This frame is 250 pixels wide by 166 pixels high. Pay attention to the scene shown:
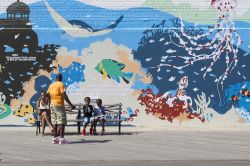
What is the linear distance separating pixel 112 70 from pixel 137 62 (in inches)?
36.1

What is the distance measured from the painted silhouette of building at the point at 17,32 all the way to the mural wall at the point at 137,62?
0.12 feet

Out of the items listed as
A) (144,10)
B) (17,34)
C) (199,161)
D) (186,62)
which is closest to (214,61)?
(186,62)

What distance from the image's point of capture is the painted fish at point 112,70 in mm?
21859

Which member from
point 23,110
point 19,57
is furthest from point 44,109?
point 19,57

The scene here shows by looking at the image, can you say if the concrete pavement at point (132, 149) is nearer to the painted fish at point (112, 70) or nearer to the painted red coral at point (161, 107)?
the painted red coral at point (161, 107)

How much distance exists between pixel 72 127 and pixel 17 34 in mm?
3836

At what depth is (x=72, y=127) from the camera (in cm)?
2144

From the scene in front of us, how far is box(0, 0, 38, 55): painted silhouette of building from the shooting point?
72.0 feet

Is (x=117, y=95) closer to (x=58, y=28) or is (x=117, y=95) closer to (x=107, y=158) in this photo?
(x=58, y=28)

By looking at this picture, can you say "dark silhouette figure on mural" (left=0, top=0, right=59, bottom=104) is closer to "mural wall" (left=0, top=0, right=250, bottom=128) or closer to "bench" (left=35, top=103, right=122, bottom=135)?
"mural wall" (left=0, top=0, right=250, bottom=128)

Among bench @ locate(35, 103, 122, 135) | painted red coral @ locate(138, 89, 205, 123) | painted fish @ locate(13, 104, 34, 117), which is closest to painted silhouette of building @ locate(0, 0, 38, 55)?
painted fish @ locate(13, 104, 34, 117)

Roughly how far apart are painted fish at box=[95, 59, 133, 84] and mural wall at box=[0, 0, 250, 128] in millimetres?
35

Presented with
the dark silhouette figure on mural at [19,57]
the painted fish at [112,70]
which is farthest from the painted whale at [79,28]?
the painted fish at [112,70]

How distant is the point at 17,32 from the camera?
2203 cm
